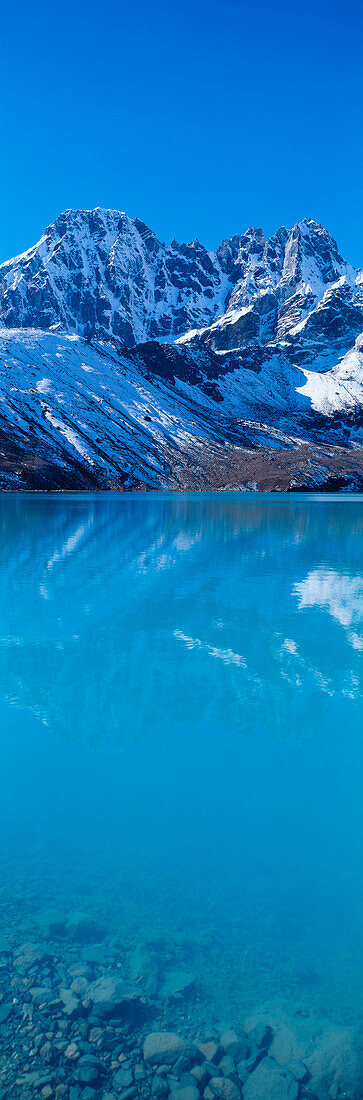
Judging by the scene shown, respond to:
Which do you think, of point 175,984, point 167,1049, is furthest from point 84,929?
point 167,1049

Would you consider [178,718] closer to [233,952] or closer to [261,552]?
[233,952]

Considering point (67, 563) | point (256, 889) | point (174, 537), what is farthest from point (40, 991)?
point (174, 537)

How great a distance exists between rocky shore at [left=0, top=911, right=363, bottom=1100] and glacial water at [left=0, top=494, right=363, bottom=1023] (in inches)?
8.7

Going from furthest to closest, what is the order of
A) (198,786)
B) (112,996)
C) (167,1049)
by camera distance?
(198,786)
(112,996)
(167,1049)

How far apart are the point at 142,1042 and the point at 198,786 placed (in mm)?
5220

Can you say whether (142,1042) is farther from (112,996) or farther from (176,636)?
(176,636)

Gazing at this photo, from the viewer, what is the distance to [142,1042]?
5.74m

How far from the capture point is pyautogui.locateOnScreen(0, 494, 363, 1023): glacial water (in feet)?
23.2

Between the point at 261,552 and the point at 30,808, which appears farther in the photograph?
the point at 261,552

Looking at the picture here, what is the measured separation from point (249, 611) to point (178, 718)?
37.3 ft

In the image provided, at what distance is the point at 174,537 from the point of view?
54.1 metres

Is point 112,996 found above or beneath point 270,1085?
above

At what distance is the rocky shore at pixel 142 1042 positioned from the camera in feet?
17.7

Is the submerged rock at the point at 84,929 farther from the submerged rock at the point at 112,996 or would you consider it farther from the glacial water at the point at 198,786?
the submerged rock at the point at 112,996
